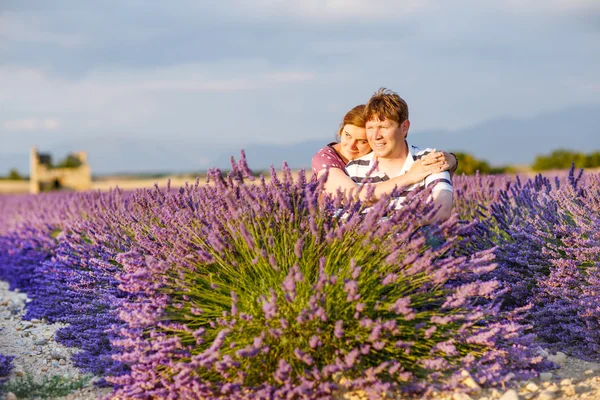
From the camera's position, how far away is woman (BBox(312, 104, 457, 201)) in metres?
3.41

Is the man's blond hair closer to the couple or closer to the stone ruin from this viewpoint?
the couple

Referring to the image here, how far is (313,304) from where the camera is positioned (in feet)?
8.34

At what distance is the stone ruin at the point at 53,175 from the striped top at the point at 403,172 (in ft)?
74.6

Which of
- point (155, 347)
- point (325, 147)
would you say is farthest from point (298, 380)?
point (325, 147)

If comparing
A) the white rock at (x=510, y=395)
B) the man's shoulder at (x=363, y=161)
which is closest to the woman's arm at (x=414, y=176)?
the man's shoulder at (x=363, y=161)

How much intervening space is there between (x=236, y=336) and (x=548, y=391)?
141 cm

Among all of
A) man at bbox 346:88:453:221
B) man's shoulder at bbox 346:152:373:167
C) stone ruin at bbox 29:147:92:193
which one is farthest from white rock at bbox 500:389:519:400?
stone ruin at bbox 29:147:92:193

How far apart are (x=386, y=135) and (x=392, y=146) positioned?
0.08m

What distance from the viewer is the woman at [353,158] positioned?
3407 millimetres

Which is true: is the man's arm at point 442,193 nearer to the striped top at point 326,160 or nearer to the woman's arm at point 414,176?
the woman's arm at point 414,176

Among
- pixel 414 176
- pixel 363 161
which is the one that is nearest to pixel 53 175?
pixel 363 161

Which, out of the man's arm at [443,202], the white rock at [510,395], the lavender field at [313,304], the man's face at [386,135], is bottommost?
the white rock at [510,395]

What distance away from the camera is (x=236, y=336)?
268 centimetres

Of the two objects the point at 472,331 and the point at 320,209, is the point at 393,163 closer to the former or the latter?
the point at 320,209
